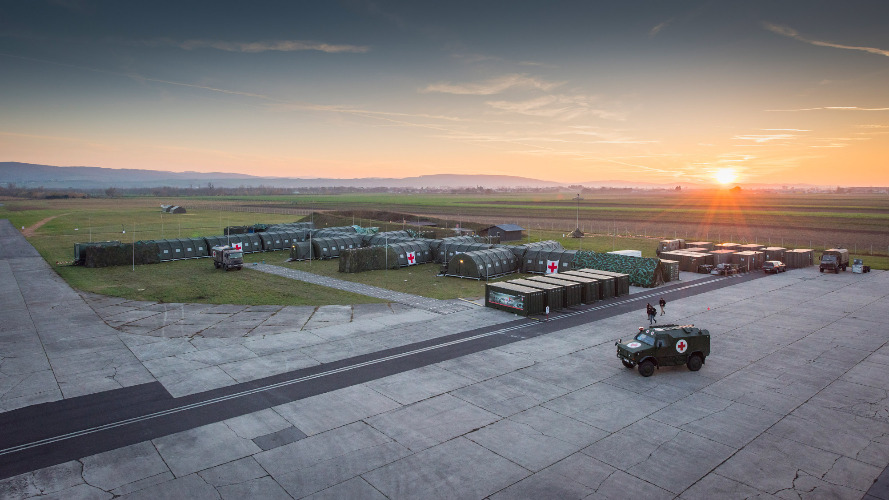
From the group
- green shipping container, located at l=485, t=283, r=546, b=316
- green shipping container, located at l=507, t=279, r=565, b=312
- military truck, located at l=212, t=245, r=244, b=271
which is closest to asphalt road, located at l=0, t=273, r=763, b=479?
green shipping container, located at l=485, t=283, r=546, b=316

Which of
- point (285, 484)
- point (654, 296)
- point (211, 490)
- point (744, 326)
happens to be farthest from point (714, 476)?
point (654, 296)

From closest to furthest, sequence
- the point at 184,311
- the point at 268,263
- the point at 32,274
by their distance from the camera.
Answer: the point at 184,311 < the point at 32,274 < the point at 268,263

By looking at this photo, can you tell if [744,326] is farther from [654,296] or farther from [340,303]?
[340,303]

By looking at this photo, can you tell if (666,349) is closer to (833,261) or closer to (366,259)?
(366,259)

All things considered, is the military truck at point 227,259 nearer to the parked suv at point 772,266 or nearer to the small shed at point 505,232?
the small shed at point 505,232

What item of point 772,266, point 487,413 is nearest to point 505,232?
point 772,266
